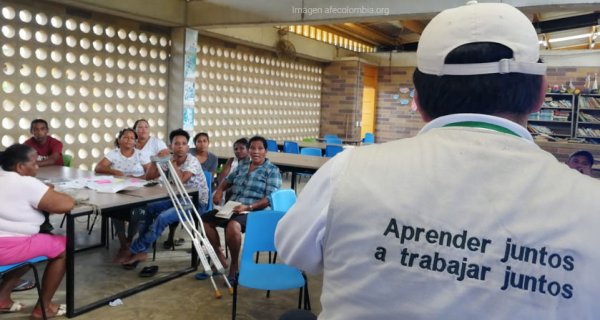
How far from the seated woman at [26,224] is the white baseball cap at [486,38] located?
2674mm

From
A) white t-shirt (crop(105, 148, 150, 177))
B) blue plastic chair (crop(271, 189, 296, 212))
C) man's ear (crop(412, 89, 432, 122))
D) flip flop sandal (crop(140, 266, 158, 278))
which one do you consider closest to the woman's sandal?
flip flop sandal (crop(140, 266, 158, 278))

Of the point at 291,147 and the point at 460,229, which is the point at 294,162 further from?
the point at 460,229

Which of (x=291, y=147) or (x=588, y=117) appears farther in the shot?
(x=588, y=117)

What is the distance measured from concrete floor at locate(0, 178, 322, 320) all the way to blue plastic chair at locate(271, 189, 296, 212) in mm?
628

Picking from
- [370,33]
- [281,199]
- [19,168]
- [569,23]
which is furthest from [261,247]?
[370,33]

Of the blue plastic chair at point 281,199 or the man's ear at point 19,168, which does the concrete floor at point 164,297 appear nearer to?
the blue plastic chair at point 281,199

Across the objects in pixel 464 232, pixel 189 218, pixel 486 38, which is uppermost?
pixel 486 38

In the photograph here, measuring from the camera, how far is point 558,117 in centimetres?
938

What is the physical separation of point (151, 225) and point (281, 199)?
3.67ft

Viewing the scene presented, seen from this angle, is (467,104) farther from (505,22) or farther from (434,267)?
(434,267)

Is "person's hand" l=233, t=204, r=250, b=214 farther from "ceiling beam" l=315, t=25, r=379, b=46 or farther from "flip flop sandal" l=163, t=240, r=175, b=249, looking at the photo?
"ceiling beam" l=315, t=25, r=379, b=46

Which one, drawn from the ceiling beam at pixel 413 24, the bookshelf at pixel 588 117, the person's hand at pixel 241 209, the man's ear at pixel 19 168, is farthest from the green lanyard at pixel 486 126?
the bookshelf at pixel 588 117

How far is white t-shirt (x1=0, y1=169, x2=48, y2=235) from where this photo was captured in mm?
2736

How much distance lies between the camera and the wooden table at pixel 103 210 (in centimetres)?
295
